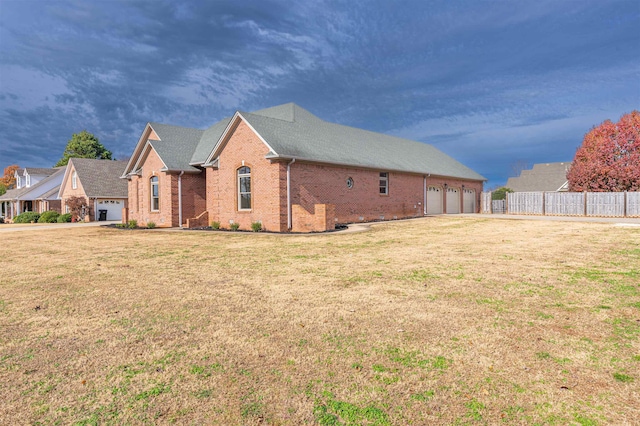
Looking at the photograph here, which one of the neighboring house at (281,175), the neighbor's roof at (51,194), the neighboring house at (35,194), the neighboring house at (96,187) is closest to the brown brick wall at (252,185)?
the neighboring house at (281,175)

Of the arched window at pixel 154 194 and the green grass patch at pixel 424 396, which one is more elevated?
the arched window at pixel 154 194

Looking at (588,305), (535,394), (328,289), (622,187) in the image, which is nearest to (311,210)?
(328,289)

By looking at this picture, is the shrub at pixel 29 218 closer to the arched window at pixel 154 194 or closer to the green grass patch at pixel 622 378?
the arched window at pixel 154 194

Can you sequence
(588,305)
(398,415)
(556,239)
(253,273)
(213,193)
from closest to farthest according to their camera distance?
(398,415) < (588,305) < (253,273) < (556,239) < (213,193)

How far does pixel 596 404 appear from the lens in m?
3.12

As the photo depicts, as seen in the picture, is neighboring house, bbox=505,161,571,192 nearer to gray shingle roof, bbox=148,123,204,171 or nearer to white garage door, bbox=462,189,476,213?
white garage door, bbox=462,189,476,213

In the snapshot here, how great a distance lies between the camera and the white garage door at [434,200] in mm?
30439

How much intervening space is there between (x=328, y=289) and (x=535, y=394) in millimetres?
4007

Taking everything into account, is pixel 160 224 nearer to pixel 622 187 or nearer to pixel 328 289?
pixel 328 289

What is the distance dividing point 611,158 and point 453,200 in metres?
13.3

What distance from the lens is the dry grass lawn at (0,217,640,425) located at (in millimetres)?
3115

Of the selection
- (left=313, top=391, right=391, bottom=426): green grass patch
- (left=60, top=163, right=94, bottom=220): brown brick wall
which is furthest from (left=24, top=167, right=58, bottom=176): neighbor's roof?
(left=313, top=391, right=391, bottom=426): green grass patch

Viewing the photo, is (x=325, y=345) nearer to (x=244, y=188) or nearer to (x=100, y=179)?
(x=244, y=188)

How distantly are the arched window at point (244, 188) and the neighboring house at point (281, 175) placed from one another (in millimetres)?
56
